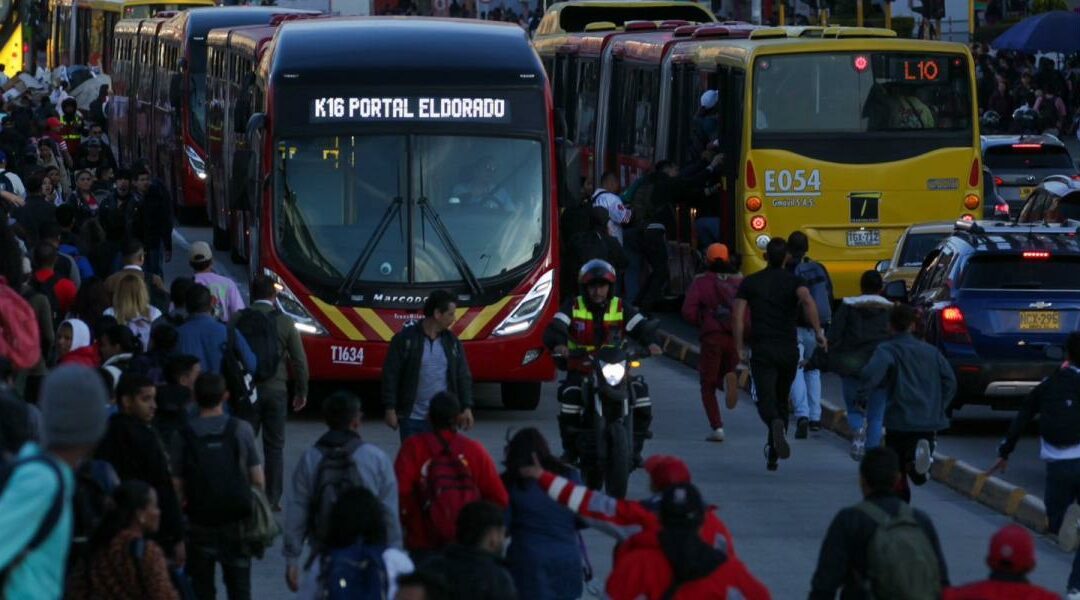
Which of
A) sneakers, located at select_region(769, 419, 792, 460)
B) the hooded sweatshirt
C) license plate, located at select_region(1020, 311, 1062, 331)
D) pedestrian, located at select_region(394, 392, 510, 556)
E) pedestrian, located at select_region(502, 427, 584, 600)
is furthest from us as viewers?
license plate, located at select_region(1020, 311, 1062, 331)

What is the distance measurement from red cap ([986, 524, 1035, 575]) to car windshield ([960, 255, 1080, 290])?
33.1 ft

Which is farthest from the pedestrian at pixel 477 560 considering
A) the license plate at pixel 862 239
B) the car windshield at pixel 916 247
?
the license plate at pixel 862 239

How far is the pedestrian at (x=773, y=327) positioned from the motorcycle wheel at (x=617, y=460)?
77.0 inches

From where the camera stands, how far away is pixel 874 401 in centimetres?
1477

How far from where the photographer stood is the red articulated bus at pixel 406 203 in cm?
1823

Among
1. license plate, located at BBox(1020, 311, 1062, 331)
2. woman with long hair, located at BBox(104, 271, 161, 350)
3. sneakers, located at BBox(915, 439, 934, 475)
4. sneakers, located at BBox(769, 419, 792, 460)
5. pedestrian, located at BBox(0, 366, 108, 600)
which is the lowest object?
sneakers, located at BBox(769, 419, 792, 460)

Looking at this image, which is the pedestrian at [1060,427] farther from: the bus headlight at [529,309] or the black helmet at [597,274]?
the bus headlight at [529,309]

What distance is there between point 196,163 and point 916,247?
14706 mm

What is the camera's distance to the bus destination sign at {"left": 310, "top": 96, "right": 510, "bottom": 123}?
18453 mm

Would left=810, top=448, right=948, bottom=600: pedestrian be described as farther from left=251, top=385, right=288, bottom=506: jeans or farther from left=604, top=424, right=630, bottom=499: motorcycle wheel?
left=251, top=385, right=288, bottom=506: jeans

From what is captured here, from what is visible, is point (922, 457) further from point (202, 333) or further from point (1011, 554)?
point (1011, 554)

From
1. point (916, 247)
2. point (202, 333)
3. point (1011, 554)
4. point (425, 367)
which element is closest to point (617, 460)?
point (425, 367)

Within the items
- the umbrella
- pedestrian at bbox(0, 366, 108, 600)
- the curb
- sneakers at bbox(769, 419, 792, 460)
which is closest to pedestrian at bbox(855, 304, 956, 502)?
the curb

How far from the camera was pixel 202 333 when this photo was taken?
42.8 ft
